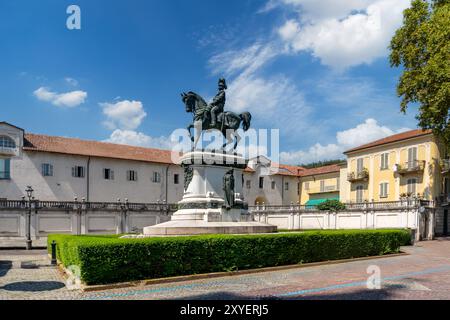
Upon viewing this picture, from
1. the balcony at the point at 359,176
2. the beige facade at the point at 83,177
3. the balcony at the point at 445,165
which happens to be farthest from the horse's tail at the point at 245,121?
the balcony at the point at 359,176

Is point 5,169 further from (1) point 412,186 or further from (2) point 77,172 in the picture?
(1) point 412,186

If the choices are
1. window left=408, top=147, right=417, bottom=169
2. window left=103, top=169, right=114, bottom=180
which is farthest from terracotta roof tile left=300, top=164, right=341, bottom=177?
window left=103, top=169, right=114, bottom=180

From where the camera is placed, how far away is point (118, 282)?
433 inches

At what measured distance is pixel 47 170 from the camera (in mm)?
42281

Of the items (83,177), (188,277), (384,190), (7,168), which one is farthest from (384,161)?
(7,168)

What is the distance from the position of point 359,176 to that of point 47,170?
37735mm

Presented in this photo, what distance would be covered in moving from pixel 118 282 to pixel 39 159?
35.7 m

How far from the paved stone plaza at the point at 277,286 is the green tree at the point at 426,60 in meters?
18.0

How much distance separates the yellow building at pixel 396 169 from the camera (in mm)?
39531

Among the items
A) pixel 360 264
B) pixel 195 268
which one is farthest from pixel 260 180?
pixel 195 268

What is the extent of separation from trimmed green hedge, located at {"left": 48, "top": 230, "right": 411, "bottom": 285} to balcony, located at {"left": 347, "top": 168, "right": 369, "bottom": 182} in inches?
1266

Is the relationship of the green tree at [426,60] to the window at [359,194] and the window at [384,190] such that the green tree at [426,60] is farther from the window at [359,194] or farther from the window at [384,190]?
the window at [359,194]

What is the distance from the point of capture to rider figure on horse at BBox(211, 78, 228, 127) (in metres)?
21.2
